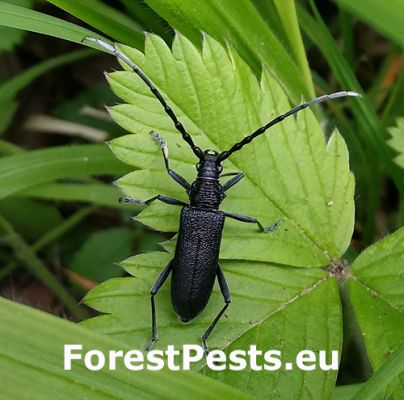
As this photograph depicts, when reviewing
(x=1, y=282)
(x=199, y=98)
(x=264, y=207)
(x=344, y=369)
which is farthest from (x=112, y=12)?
(x=344, y=369)

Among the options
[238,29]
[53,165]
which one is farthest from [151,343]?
[238,29]

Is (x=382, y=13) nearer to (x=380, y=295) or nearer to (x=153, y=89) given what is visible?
(x=153, y=89)

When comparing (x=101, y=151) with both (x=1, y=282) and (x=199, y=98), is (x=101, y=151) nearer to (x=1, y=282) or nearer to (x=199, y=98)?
(x=199, y=98)

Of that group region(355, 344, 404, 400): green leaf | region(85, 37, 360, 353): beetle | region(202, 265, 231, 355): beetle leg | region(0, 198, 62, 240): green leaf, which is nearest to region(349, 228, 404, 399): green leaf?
region(355, 344, 404, 400): green leaf

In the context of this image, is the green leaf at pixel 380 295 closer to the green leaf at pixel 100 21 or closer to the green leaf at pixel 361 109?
the green leaf at pixel 361 109

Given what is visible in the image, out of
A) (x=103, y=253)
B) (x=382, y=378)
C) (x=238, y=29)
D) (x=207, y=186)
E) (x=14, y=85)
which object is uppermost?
(x=238, y=29)

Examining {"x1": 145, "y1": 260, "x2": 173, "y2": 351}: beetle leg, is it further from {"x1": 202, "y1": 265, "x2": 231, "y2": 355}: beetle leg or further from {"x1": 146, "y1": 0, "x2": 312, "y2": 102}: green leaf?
{"x1": 146, "y1": 0, "x2": 312, "y2": 102}: green leaf

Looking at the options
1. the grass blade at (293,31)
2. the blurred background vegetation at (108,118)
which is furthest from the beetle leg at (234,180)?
the grass blade at (293,31)
